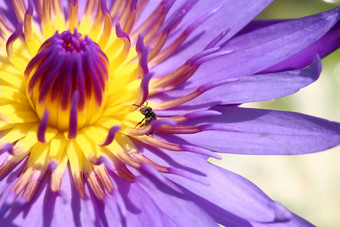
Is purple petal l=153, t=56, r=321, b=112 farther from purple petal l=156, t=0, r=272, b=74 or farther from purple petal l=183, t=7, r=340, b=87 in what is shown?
purple petal l=156, t=0, r=272, b=74

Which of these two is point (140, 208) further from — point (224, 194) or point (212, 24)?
point (212, 24)

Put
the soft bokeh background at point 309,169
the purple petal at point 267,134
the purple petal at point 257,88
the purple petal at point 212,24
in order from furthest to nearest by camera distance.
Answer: the soft bokeh background at point 309,169, the purple petal at point 212,24, the purple petal at point 257,88, the purple petal at point 267,134

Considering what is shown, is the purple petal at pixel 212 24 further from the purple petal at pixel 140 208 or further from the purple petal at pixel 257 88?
the purple petal at pixel 140 208

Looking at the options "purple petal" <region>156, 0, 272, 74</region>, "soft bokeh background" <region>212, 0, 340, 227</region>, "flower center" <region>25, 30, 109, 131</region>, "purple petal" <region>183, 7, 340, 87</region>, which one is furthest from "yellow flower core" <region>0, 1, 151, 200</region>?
"soft bokeh background" <region>212, 0, 340, 227</region>

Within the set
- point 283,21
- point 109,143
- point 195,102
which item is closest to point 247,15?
point 283,21

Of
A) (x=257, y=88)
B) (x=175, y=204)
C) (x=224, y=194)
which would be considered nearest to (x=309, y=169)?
(x=257, y=88)

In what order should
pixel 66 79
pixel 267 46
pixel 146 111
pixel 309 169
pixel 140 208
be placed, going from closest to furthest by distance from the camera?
1. pixel 140 208
2. pixel 66 79
3. pixel 146 111
4. pixel 267 46
5. pixel 309 169

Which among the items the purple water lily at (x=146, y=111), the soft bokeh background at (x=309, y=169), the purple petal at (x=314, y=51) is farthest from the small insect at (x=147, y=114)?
the soft bokeh background at (x=309, y=169)

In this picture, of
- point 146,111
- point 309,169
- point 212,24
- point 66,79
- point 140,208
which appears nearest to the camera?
point 140,208
